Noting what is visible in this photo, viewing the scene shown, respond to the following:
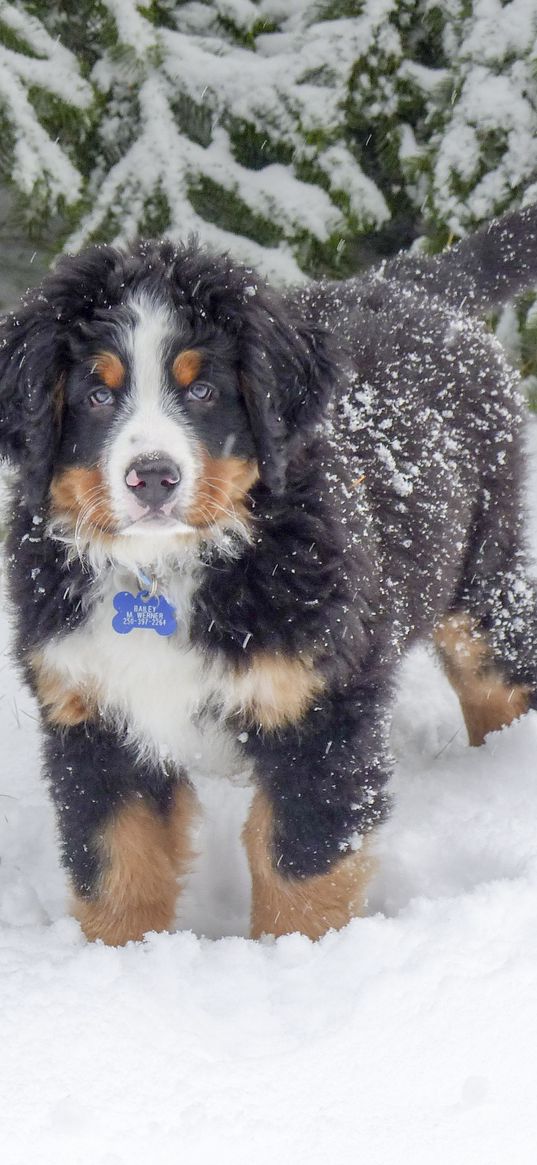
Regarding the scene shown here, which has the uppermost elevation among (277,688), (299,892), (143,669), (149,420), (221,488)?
(149,420)

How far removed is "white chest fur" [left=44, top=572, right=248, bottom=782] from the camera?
2607 millimetres

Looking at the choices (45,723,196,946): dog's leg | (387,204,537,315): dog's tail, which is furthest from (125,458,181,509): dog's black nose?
(387,204,537,315): dog's tail

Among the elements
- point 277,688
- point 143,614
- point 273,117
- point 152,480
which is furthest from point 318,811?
point 273,117

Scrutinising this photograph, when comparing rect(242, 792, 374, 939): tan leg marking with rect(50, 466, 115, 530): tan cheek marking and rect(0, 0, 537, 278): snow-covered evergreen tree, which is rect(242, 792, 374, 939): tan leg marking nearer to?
rect(50, 466, 115, 530): tan cheek marking

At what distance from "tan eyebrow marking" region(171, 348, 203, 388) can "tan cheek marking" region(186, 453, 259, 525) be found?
6.6 inches

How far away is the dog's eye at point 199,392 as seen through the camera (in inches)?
97.3

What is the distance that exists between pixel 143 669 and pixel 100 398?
0.62 meters

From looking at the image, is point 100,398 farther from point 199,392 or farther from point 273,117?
point 273,117

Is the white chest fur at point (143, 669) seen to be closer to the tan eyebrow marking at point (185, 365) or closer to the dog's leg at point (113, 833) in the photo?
the dog's leg at point (113, 833)

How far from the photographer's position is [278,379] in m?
2.57

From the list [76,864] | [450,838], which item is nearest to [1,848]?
[76,864]

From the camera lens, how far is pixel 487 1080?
2143mm

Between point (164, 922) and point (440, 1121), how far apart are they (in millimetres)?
1122

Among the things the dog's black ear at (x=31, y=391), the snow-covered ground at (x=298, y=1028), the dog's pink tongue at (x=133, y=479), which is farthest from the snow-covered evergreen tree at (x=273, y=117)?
the snow-covered ground at (x=298, y=1028)
